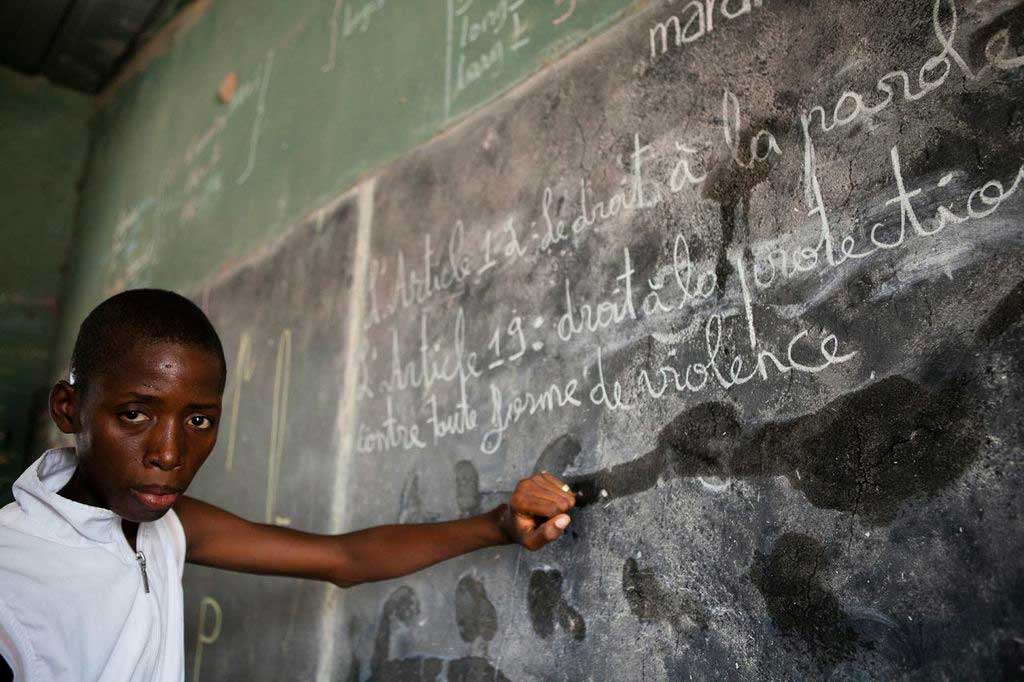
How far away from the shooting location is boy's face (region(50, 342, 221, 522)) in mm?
1493

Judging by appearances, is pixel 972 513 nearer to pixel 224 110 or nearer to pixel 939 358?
pixel 939 358

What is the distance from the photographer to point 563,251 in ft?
6.13

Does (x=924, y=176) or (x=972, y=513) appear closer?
(x=972, y=513)

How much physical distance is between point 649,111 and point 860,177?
0.55 metres

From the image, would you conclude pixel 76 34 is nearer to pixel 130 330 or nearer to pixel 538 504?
pixel 130 330

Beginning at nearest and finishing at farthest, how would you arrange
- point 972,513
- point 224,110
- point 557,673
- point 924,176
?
point 972,513
point 924,176
point 557,673
point 224,110

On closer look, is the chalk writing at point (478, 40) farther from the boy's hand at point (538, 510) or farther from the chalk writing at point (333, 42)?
the boy's hand at point (538, 510)

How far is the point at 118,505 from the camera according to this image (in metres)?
1.53

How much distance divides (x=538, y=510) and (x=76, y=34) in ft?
18.4

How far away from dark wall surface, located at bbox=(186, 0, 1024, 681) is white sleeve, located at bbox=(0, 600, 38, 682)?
0.89 meters

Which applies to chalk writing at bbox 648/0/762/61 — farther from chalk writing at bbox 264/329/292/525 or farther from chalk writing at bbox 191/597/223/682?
chalk writing at bbox 191/597/223/682

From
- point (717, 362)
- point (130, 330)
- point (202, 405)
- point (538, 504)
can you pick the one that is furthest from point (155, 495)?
point (717, 362)

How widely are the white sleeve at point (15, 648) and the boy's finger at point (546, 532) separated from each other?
36.4 inches

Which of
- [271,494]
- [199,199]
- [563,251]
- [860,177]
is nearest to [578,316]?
[563,251]
